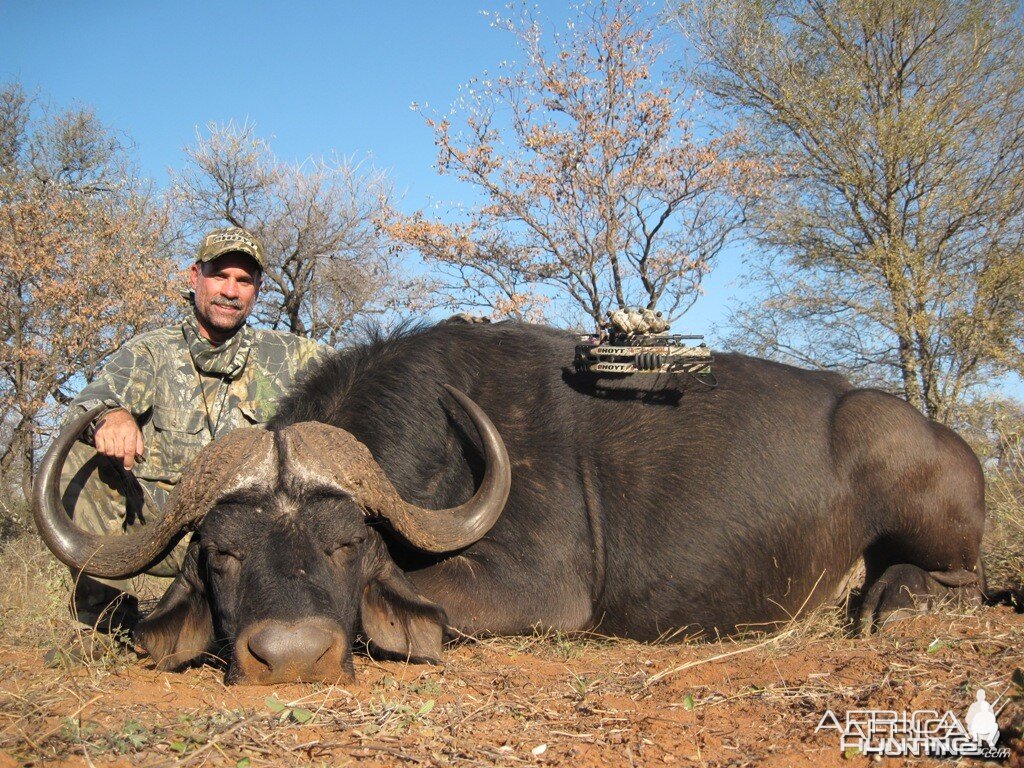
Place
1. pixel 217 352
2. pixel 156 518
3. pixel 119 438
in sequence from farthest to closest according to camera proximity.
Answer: pixel 217 352 < pixel 119 438 < pixel 156 518

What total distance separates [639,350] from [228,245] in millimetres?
2508

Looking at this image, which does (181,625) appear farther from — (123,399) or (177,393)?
(177,393)

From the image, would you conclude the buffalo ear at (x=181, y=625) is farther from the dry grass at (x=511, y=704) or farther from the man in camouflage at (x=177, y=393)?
the man in camouflage at (x=177, y=393)

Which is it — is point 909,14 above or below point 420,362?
above

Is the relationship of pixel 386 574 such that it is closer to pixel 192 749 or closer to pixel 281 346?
pixel 192 749

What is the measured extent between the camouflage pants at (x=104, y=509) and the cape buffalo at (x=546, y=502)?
33.0 inches

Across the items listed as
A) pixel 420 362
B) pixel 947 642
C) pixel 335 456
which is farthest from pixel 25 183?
pixel 947 642

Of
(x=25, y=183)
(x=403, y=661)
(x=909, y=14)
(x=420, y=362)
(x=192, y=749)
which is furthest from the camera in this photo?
(x=25, y=183)

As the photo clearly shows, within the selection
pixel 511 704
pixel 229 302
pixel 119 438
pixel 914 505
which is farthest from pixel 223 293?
pixel 914 505

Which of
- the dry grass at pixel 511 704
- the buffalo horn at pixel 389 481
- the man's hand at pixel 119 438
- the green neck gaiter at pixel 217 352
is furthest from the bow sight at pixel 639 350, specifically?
the man's hand at pixel 119 438

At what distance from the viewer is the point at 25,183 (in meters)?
11.8

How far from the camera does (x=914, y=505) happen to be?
15.3 ft

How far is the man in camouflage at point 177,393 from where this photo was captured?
457 cm

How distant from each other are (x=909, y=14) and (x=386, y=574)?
10.6m
